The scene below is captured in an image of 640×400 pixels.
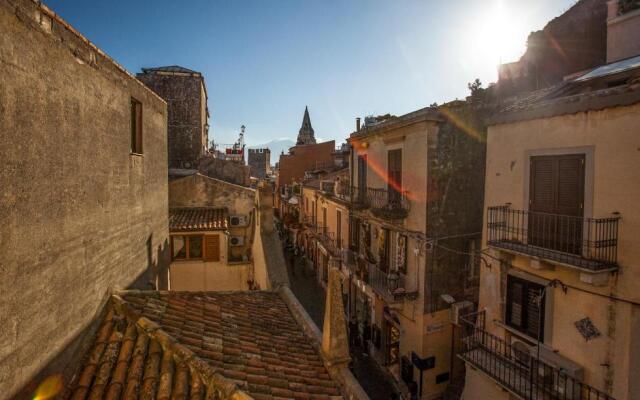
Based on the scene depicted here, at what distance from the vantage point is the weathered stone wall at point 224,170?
23.2 meters

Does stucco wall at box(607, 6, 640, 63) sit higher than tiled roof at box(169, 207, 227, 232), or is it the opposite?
stucco wall at box(607, 6, 640, 63)

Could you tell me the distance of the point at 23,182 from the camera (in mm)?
3824

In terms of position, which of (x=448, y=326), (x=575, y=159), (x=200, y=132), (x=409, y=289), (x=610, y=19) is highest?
(x=610, y=19)

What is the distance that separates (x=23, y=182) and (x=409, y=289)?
547 inches

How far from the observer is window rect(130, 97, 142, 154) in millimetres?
7668

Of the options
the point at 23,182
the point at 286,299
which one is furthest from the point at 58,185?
the point at 286,299

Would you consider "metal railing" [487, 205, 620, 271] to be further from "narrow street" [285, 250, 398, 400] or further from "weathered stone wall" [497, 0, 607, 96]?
"narrow street" [285, 250, 398, 400]

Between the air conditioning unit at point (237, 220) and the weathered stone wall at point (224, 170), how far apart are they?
5.94 metres

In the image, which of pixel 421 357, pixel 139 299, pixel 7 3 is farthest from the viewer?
pixel 421 357

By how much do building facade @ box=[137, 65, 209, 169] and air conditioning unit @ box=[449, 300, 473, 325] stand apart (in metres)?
17.5

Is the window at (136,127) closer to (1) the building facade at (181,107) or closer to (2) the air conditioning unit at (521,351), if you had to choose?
(2) the air conditioning unit at (521,351)

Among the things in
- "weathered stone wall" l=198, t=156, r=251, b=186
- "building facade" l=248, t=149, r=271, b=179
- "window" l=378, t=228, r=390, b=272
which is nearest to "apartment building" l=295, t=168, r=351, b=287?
"window" l=378, t=228, r=390, b=272

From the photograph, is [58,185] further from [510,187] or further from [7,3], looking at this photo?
[510,187]

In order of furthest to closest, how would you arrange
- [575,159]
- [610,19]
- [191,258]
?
1. [191,258]
2. [610,19]
3. [575,159]
